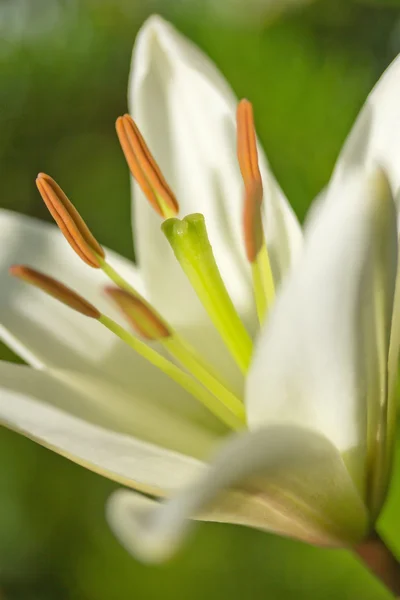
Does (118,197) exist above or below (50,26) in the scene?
below

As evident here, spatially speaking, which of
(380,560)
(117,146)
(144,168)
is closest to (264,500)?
(380,560)

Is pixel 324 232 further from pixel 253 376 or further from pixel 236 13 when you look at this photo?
pixel 236 13

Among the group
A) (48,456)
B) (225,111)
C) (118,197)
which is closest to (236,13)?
(118,197)

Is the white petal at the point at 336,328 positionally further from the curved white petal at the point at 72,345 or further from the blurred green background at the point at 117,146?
the blurred green background at the point at 117,146

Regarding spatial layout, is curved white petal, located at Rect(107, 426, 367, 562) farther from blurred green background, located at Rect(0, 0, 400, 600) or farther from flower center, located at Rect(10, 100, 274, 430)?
blurred green background, located at Rect(0, 0, 400, 600)

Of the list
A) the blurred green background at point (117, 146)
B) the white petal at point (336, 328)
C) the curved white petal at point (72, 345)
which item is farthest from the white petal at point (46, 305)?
the blurred green background at point (117, 146)

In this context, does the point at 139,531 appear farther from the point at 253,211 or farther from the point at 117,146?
the point at 117,146
